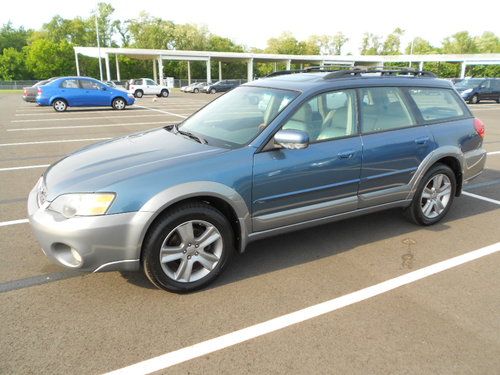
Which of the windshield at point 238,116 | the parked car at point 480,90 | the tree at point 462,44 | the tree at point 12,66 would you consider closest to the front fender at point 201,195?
the windshield at point 238,116

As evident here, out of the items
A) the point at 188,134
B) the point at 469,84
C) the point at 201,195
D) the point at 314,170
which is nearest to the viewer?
the point at 201,195

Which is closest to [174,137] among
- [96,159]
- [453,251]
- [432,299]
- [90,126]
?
[96,159]

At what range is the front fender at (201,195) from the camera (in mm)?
2916

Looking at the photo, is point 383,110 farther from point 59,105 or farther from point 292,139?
point 59,105

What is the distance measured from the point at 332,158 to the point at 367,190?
62 centimetres

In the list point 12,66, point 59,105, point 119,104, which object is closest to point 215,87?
point 119,104

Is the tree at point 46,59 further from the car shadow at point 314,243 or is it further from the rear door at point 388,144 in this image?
the rear door at point 388,144

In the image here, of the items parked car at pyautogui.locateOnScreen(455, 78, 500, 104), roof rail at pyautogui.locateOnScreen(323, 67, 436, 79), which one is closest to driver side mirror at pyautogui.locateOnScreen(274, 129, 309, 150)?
roof rail at pyautogui.locateOnScreen(323, 67, 436, 79)

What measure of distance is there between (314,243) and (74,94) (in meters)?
16.5

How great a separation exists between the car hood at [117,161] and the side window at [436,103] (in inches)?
99.4

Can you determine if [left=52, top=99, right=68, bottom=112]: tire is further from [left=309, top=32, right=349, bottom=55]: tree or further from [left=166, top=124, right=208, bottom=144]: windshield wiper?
[left=309, top=32, right=349, bottom=55]: tree

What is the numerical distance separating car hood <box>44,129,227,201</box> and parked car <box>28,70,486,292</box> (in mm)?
13

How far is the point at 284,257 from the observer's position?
152 inches

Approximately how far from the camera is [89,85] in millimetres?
17953
